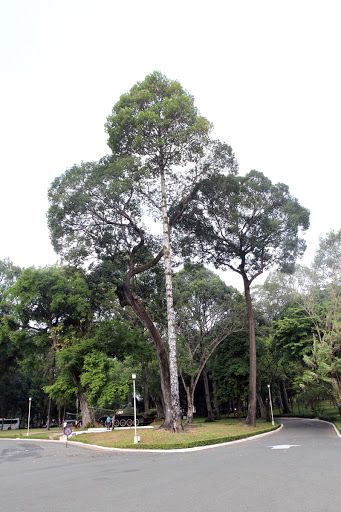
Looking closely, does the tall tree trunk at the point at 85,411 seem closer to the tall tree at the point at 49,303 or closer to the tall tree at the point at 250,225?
the tall tree at the point at 49,303

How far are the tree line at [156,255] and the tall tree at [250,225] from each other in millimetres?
74

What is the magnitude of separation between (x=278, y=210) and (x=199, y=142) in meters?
7.41

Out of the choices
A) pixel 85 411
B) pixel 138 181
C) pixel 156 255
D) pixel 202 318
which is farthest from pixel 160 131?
pixel 85 411

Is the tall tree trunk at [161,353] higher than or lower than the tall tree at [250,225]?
lower

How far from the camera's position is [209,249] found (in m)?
25.6

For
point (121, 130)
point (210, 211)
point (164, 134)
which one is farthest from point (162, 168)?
point (210, 211)

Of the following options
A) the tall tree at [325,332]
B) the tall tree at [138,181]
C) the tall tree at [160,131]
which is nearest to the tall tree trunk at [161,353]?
the tall tree at [138,181]

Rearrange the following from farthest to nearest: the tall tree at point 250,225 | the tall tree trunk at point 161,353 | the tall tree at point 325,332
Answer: the tall tree at point 250,225 < the tall tree at point 325,332 < the tall tree trunk at point 161,353

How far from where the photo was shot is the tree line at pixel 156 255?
64.4 ft

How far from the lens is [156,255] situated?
24.0m

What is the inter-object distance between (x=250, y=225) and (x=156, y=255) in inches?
270

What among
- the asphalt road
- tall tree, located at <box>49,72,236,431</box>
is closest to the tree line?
tall tree, located at <box>49,72,236,431</box>

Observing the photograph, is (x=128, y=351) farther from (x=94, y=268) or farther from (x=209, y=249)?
(x=209, y=249)

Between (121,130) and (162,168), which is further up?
(121,130)
